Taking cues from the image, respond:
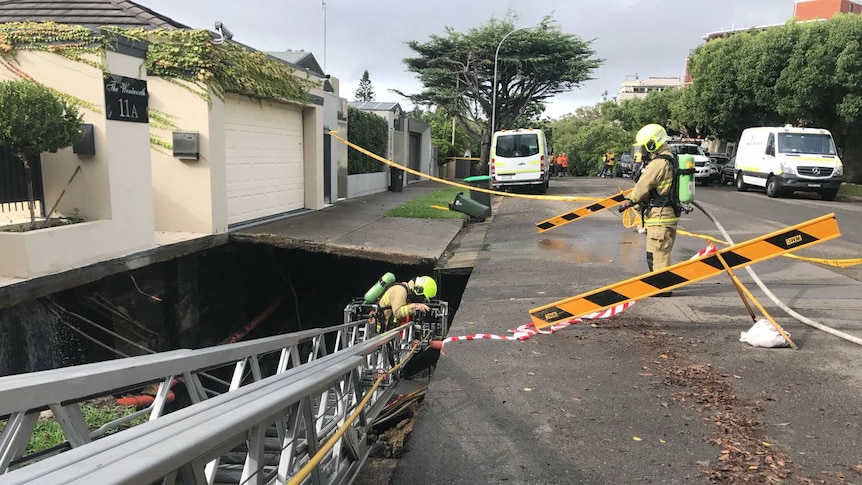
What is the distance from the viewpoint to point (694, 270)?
5023 millimetres

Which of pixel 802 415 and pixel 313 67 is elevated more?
pixel 313 67

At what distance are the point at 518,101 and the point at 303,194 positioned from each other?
2265cm

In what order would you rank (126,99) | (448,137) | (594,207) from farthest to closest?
(448,137) → (594,207) → (126,99)

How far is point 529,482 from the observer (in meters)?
3.21

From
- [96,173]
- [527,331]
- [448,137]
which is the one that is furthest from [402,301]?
[448,137]

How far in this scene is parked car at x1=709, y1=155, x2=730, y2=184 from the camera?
89.9ft

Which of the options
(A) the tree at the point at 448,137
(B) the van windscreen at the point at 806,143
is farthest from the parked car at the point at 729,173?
(A) the tree at the point at 448,137

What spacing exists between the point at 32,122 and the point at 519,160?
16.2m

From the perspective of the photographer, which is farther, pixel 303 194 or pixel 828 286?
pixel 303 194

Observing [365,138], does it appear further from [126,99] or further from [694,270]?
[694,270]

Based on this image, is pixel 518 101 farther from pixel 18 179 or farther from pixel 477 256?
pixel 18 179

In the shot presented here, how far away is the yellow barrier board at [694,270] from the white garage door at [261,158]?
7.53 meters

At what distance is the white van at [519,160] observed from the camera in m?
20.5

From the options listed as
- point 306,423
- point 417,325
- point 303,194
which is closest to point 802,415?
point 306,423
